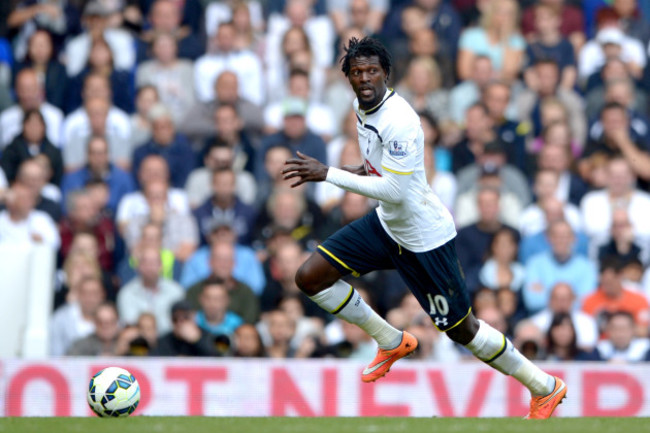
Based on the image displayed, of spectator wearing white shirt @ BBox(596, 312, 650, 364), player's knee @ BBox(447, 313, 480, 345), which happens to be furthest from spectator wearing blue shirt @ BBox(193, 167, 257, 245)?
player's knee @ BBox(447, 313, 480, 345)

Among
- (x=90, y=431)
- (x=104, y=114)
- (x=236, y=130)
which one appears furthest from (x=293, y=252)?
(x=90, y=431)

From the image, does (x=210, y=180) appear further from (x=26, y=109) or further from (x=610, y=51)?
(x=610, y=51)

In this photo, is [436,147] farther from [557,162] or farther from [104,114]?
[104,114]

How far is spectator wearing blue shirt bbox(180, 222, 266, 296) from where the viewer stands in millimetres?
13266

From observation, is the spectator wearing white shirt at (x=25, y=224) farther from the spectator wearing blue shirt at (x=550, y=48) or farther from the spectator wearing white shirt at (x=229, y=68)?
the spectator wearing blue shirt at (x=550, y=48)

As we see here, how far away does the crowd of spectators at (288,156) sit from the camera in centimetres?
1270

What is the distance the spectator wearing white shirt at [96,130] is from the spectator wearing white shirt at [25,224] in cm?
87

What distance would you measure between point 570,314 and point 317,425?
4610mm

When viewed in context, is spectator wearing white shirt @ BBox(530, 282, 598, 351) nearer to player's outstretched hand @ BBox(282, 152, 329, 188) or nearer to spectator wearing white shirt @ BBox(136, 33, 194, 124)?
player's outstretched hand @ BBox(282, 152, 329, 188)

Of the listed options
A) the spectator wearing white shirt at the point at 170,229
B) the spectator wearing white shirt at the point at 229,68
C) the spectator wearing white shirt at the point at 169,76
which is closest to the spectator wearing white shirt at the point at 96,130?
the spectator wearing white shirt at the point at 169,76

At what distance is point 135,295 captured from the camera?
42.7ft

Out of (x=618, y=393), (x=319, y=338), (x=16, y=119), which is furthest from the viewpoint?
(x=16, y=119)

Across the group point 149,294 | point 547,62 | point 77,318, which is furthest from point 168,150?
point 547,62

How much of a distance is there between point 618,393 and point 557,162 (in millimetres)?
3432
